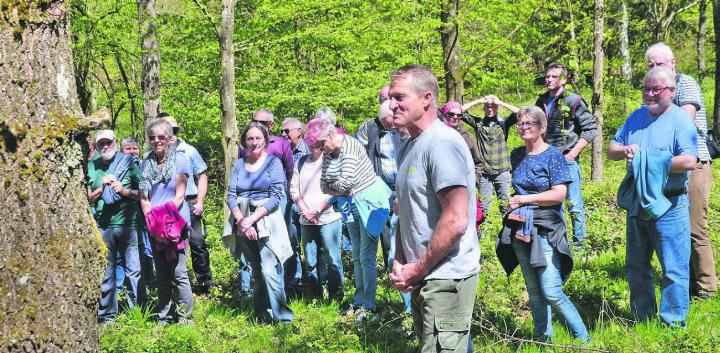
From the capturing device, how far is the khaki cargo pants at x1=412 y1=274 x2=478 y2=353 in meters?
3.54

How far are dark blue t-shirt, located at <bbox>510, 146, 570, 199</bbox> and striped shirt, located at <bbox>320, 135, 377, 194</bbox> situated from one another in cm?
166

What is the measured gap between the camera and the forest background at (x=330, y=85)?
571 cm

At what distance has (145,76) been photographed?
36.9ft

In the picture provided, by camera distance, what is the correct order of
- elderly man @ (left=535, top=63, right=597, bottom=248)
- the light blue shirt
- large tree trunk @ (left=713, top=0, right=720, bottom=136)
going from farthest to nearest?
large tree trunk @ (left=713, top=0, right=720, bottom=136) → the light blue shirt → elderly man @ (left=535, top=63, right=597, bottom=248)

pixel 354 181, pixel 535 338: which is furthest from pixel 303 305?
pixel 535 338

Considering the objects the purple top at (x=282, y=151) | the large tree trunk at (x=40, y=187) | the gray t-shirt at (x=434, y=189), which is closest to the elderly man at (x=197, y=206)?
the purple top at (x=282, y=151)

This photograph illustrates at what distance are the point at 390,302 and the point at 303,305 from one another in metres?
0.99

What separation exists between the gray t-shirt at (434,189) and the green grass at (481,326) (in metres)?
1.64

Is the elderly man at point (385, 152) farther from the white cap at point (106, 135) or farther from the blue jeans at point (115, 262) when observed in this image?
the white cap at point (106, 135)

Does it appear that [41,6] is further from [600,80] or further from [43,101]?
[600,80]

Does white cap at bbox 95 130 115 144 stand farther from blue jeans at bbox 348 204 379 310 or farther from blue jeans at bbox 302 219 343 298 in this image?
blue jeans at bbox 348 204 379 310

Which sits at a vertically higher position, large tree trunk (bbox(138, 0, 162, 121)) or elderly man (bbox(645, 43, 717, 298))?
large tree trunk (bbox(138, 0, 162, 121))

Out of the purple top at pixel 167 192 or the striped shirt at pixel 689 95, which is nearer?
the striped shirt at pixel 689 95

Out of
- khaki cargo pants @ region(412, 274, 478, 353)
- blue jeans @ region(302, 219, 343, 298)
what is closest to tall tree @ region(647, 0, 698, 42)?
blue jeans @ region(302, 219, 343, 298)
